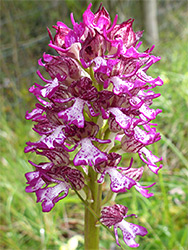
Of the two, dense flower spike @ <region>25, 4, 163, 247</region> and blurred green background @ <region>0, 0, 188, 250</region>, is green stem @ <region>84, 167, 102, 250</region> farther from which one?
blurred green background @ <region>0, 0, 188, 250</region>

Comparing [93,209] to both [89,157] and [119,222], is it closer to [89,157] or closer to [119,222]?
[119,222]

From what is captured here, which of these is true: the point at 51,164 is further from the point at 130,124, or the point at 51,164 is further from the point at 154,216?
the point at 154,216

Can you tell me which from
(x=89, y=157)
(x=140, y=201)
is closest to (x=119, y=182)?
(x=89, y=157)

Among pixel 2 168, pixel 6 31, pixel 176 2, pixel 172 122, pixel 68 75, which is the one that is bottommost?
pixel 172 122

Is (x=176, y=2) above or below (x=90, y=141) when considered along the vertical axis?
above

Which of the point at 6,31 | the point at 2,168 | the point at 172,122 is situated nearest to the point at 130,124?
the point at 172,122

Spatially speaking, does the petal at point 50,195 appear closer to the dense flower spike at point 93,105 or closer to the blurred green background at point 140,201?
the dense flower spike at point 93,105

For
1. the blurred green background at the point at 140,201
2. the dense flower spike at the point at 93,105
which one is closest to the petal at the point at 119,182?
the dense flower spike at the point at 93,105

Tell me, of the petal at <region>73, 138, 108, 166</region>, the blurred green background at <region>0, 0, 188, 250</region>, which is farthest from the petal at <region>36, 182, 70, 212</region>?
the blurred green background at <region>0, 0, 188, 250</region>
